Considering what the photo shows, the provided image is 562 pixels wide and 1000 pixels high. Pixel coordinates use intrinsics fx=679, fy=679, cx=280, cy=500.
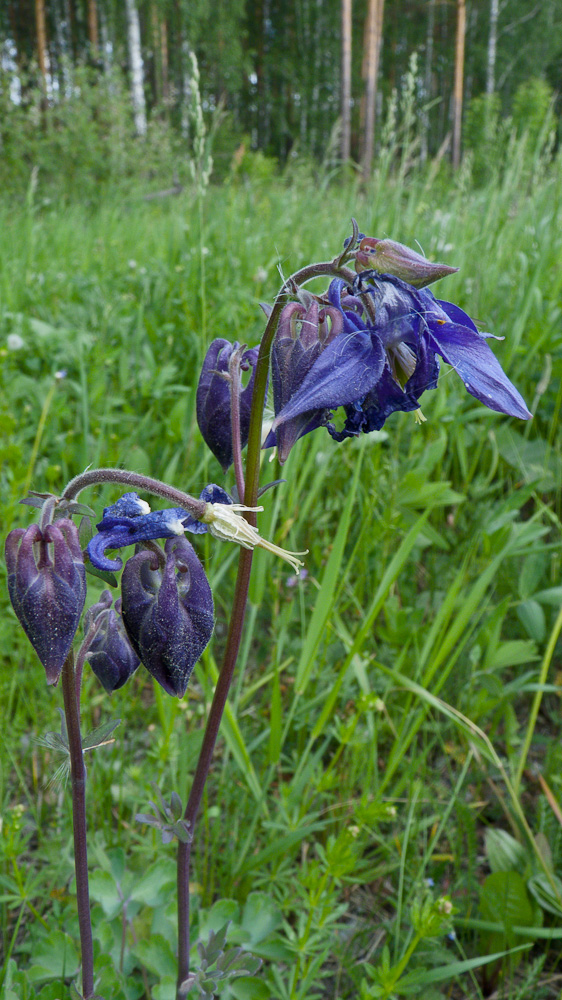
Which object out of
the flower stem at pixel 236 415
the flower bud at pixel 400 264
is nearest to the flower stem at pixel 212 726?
the flower stem at pixel 236 415

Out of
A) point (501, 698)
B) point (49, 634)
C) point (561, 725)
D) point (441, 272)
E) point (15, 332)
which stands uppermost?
point (441, 272)

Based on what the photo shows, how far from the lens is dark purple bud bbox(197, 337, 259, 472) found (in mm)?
1068

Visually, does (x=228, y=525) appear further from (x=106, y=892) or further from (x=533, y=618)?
(x=533, y=618)

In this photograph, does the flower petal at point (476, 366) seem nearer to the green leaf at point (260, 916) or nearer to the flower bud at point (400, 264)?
the flower bud at point (400, 264)

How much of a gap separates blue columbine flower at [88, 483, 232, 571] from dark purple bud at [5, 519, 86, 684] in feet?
0.09

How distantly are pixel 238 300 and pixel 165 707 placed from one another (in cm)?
255

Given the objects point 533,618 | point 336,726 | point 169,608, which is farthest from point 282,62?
point 169,608

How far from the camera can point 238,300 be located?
11.9 ft

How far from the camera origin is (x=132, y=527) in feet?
2.75

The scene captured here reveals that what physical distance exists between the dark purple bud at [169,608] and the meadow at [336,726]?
382 mm

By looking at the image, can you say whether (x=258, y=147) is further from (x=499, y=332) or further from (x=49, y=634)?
(x=49, y=634)

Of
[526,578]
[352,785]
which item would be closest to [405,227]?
[526,578]

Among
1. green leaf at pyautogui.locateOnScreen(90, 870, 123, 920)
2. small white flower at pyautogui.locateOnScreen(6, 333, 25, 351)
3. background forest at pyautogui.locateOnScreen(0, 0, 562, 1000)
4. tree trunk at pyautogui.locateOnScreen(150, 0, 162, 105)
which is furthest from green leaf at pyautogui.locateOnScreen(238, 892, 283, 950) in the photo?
tree trunk at pyautogui.locateOnScreen(150, 0, 162, 105)

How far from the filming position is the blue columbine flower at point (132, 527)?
0.83 metres
